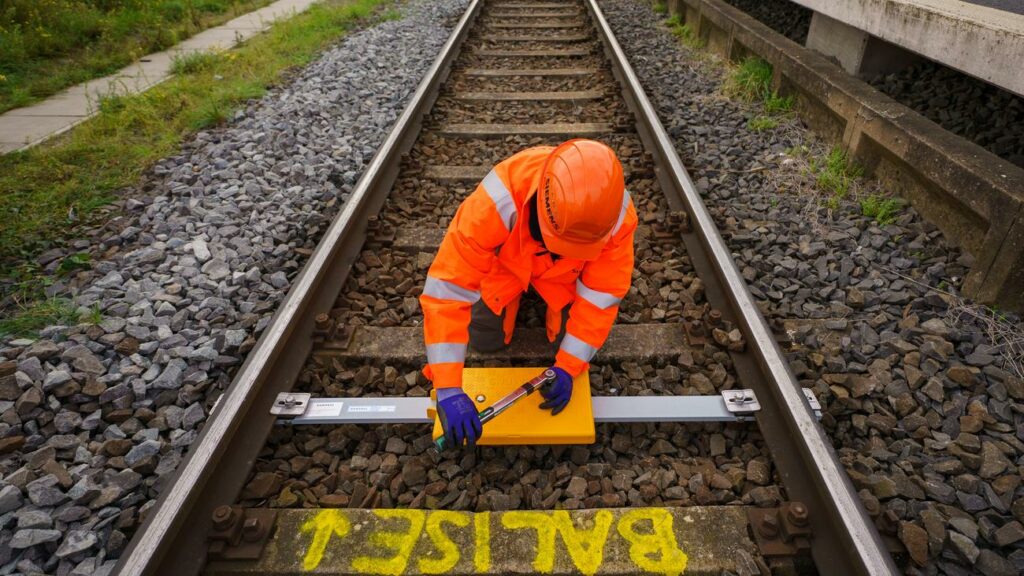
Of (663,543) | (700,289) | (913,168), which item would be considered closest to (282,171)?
(700,289)

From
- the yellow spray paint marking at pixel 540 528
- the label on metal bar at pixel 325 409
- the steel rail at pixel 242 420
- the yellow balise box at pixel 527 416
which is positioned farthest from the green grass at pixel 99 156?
the yellow spray paint marking at pixel 540 528

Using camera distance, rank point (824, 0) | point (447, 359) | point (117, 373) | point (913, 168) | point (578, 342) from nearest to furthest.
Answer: point (447, 359) → point (578, 342) → point (117, 373) → point (913, 168) → point (824, 0)

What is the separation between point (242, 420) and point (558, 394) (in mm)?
1226

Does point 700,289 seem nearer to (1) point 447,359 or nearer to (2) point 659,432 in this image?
(2) point 659,432

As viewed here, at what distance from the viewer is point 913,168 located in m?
3.28

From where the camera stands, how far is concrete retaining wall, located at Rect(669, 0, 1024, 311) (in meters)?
2.67

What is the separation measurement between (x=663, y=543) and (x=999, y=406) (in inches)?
60.7

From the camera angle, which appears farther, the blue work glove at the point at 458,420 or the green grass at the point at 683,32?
the green grass at the point at 683,32

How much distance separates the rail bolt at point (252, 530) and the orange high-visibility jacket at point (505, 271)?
755 mm

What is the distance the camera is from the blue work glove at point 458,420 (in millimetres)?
2115

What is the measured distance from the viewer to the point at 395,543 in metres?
1.93

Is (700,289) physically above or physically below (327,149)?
below

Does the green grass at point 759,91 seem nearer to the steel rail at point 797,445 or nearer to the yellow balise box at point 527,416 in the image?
the steel rail at point 797,445

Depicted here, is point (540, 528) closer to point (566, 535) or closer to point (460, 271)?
point (566, 535)
